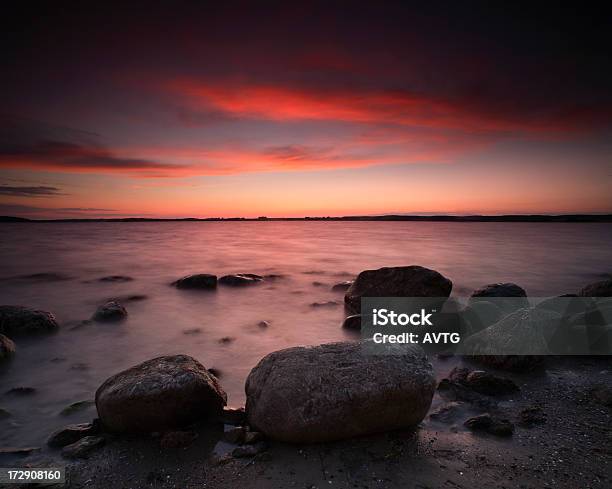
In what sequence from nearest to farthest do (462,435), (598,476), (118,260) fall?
(598,476) → (462,435) → (118,260)

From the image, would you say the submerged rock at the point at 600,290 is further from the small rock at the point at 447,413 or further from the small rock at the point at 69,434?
the small rock at the point at 69,434

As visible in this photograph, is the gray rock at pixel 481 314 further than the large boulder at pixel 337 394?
Yes

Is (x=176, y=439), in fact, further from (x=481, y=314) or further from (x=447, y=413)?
(x=481, y=314)

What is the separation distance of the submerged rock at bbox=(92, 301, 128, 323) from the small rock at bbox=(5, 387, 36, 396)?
10.7 feet

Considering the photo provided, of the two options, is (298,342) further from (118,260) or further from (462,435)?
(118,260)

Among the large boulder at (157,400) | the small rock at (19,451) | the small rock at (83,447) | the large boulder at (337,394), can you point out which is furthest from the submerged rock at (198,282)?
the large boulder at (337,394)

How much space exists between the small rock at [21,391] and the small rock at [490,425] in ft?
18.1

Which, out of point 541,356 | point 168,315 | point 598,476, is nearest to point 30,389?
point 168,315

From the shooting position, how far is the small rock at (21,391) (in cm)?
501

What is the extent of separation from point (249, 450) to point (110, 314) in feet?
21.3

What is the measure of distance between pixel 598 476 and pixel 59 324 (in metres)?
9.34

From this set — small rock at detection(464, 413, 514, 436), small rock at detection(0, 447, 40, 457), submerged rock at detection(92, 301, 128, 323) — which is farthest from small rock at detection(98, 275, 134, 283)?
small rock at detection(464, 413, 514, 436)

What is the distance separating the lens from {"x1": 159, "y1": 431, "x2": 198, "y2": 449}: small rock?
3.54 m

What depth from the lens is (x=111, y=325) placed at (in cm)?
818
